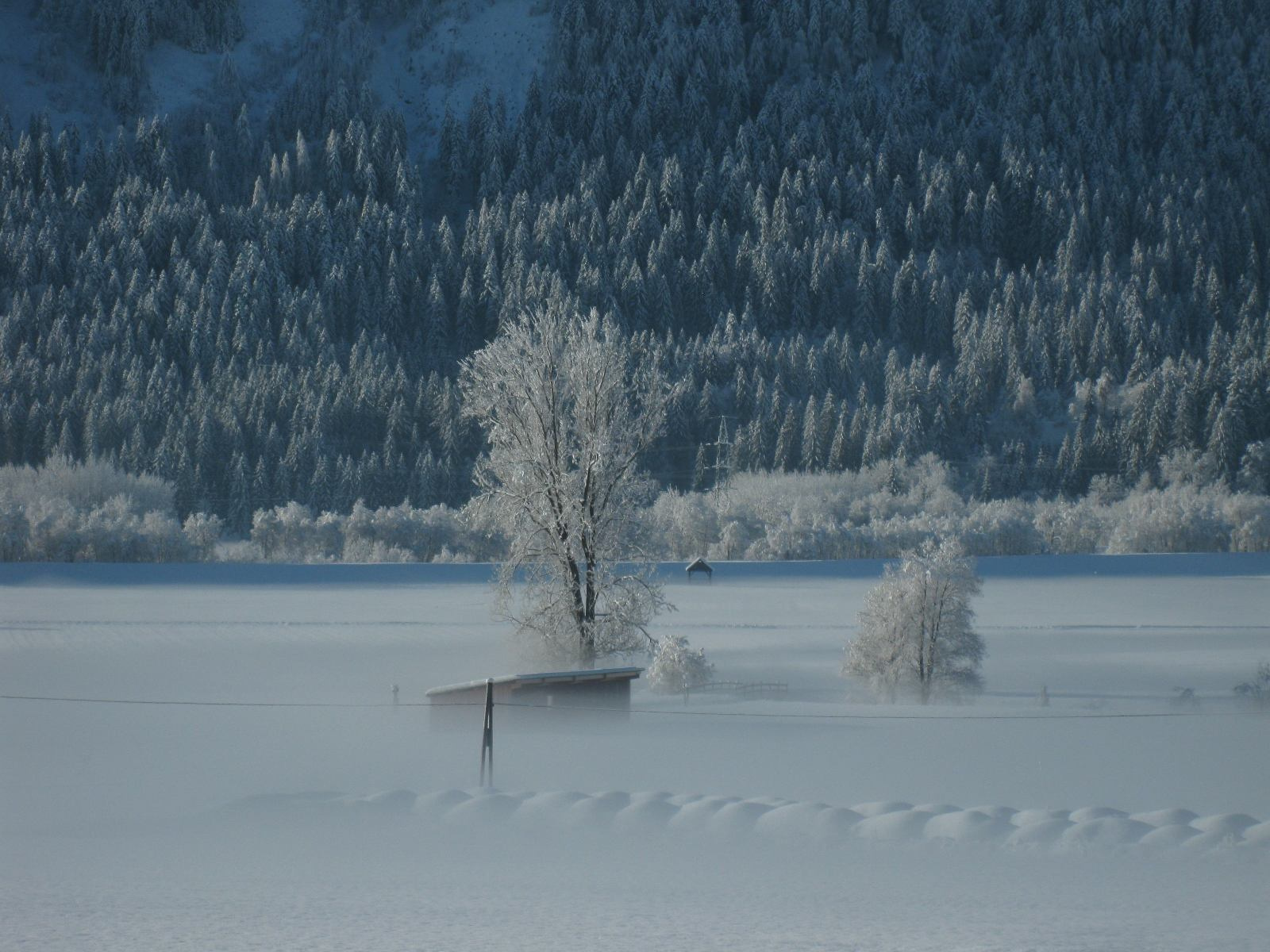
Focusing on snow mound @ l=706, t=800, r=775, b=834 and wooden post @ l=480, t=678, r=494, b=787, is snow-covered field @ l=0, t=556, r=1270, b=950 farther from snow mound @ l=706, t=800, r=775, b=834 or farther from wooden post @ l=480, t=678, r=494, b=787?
wooden post @ l=480, t=678, r=494, b=787

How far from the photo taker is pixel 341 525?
57.0 m

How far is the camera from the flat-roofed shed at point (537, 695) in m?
15.8

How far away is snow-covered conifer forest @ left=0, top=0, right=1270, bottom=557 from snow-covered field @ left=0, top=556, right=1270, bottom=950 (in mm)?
33185

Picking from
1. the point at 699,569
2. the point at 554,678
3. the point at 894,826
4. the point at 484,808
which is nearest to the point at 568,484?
the point at 554,678

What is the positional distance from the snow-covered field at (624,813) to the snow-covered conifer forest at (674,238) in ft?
109

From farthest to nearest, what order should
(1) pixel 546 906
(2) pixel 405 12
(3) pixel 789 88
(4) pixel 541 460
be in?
1. (2) pixel 405 12
2. (3) pixel 789 88
3. (4) pixel 541 460
4. (1) pixel 546 906

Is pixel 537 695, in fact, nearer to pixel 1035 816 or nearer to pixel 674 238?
pixel 1035 816

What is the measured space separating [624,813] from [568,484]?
34.0 ft

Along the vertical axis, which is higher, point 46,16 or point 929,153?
point 46,16

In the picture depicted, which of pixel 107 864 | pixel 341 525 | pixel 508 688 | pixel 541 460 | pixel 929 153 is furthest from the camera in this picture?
pixel 929 153

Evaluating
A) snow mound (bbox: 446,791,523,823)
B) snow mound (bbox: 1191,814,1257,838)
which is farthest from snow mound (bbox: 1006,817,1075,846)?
snow mound (bbox: 446,791,523,823)

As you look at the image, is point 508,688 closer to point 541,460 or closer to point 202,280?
point 541,460

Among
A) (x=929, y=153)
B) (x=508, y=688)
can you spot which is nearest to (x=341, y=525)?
(x=508, y=688)

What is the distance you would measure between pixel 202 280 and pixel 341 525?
51.8 metres
